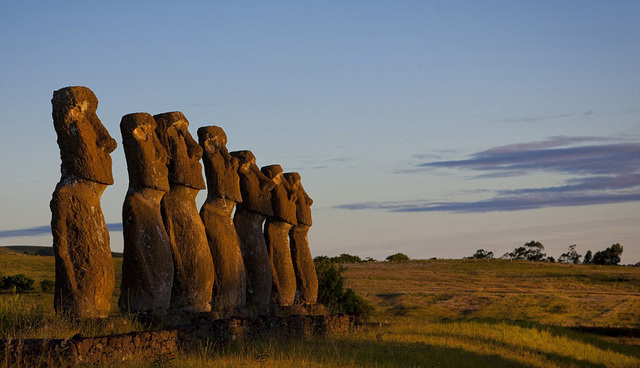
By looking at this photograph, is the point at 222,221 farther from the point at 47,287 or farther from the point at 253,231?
the point at 47,287

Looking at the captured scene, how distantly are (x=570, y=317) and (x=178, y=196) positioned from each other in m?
28.9

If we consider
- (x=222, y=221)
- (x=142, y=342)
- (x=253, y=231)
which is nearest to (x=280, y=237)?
(x=253, y=231)

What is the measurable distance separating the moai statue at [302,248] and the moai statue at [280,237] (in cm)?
80

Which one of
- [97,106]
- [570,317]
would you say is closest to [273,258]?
[97,106]

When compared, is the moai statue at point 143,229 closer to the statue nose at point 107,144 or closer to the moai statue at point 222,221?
the statue nose at point 107,144

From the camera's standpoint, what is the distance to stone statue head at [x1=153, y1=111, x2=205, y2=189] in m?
16.3

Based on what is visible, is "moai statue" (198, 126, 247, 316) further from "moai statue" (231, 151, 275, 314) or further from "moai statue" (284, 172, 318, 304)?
"moai statue" (284, 172, 318, 304)

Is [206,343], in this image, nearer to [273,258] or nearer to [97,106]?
[97,106]

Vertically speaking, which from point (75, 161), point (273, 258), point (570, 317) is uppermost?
point (75, 161)

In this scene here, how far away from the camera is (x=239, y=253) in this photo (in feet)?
59.6

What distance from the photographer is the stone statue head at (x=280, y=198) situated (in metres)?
21.0

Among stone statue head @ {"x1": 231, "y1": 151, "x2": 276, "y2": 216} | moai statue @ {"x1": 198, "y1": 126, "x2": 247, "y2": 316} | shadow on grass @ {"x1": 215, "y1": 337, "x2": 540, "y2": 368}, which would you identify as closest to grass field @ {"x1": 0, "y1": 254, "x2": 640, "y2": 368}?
shadow on grass @ {"x1": 215, "y1": 337, "x2": 540, "y2": 368}

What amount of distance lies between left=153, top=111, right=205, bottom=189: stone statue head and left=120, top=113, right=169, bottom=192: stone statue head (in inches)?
32.4

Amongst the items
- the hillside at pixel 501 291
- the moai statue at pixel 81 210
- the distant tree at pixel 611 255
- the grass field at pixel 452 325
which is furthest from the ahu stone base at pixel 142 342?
the distant tree at pixel 611 255
